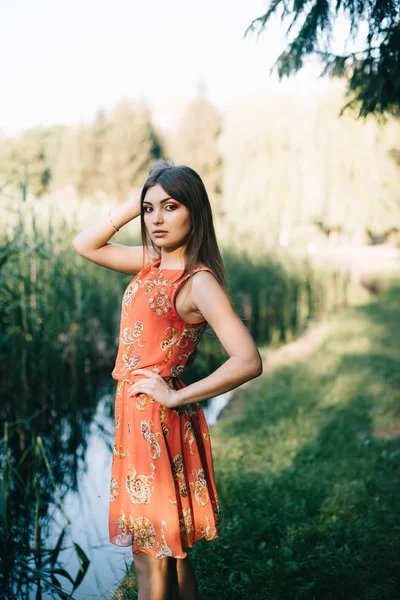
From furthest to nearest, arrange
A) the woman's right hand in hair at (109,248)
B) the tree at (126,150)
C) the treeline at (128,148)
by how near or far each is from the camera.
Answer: the treeline at (128,148), the tree at (126,150), the woman's right hand in hair at (109,248)

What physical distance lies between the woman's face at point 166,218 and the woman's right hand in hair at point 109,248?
0.18 metres

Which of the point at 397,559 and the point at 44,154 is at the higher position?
the point at 44,154

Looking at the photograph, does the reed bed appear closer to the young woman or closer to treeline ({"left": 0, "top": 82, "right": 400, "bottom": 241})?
the young woman

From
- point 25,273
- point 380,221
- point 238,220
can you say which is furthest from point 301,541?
point 238,220

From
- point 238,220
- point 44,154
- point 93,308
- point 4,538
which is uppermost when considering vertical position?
point 44,154

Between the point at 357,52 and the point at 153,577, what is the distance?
7.06 ft

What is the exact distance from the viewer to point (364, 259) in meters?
19.4

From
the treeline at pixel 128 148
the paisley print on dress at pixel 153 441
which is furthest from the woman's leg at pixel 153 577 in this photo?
the treeline at pixel 128 148

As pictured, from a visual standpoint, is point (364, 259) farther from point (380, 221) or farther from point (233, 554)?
point (233, 554)

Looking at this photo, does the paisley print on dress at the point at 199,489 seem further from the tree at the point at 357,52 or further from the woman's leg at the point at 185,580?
the tree at the point at 357,52

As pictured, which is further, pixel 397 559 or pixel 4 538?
pixel 4 538

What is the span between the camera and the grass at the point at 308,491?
2.40 meters

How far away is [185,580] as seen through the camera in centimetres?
A: 181

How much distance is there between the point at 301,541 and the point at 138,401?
1435 millimetres
